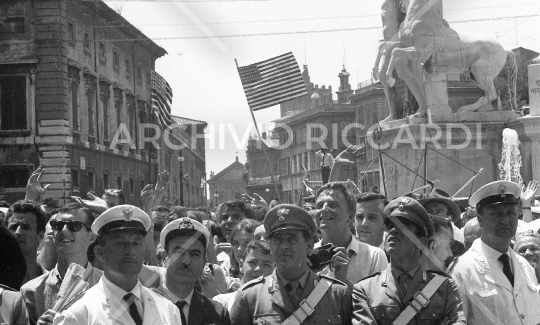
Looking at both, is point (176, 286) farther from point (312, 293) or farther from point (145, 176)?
point (145, 176)

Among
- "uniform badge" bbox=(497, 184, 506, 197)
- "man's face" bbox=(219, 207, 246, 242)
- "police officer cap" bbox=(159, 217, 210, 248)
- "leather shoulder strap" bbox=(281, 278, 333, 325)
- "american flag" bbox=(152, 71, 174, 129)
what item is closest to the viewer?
"leather shoulder strap" bbox=(281, 278, 333, 325)

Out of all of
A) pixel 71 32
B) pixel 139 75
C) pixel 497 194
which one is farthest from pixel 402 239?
pixel 139 75

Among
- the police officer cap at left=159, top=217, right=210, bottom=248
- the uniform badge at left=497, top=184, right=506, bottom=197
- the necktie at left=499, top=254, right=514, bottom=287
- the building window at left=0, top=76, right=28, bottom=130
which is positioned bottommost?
the necktie at left=499, top=254, right=514, bottom=287

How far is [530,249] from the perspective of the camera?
795cm

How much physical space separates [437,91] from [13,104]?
23.7 metres

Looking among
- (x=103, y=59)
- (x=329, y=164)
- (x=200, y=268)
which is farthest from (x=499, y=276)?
(x=103, y=59)

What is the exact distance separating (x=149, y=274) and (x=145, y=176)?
48.2m

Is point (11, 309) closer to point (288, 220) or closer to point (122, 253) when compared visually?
point (122, 253)

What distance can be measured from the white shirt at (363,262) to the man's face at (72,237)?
66.7 inches

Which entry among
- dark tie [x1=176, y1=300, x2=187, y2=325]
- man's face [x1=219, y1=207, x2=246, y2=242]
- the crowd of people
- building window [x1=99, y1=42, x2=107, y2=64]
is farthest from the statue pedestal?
building window [x1=99, y1=42, x2=107, y2=64]

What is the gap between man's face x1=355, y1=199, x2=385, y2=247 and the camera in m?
7.81

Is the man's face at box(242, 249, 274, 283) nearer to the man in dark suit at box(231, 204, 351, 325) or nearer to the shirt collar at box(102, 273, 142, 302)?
the man in dark suit at box(231, 204, 351, 325)

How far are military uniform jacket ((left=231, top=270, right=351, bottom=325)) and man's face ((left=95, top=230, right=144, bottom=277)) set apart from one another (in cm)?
73

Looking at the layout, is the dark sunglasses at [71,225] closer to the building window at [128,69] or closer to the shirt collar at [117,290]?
the shirt collar at [117,290]
